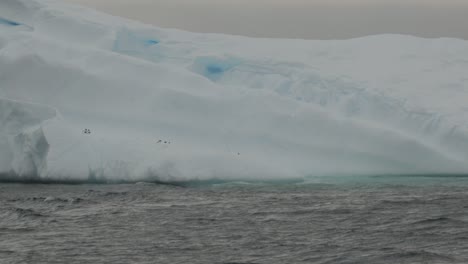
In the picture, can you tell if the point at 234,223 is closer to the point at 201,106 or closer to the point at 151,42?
the point at 201,106

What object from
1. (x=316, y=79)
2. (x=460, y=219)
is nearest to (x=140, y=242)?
(x=460, y=219)

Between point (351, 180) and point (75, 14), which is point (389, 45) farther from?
point (75, 14)

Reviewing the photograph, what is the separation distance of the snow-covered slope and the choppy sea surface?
0.75m

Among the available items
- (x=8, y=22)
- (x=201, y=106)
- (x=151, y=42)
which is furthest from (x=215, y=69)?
(x=8, y=22)

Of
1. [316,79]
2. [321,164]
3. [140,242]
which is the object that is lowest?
[140,242]

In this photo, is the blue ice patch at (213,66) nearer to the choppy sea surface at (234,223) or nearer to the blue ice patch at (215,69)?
the blue ice patch at (215,69)

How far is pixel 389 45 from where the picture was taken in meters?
32.8

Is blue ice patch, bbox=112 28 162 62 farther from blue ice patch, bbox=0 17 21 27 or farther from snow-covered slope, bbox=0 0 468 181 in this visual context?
blue ice patch, bbox=0 17 21 27

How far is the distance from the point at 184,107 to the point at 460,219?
10.7 m

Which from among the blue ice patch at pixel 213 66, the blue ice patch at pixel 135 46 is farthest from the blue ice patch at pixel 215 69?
the blue ice patch at pixel 135 46

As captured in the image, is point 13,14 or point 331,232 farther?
point 13,14

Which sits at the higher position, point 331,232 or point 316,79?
point 316,79

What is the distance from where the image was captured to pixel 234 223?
18.4 metres

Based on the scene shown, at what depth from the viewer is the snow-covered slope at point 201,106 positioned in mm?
25188
